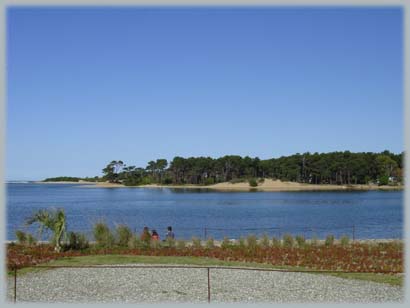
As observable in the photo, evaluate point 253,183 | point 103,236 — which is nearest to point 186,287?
point 103,236

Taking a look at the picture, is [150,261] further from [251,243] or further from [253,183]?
[253,183]

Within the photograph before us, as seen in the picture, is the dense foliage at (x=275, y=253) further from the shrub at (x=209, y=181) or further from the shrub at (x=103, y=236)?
the shrub at (x=209, y=181)

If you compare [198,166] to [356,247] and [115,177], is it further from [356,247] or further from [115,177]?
[356,247]

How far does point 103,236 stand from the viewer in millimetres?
21109

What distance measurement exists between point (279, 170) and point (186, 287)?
150 metres

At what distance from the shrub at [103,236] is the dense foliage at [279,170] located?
414 ft

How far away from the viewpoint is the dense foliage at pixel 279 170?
144 metres

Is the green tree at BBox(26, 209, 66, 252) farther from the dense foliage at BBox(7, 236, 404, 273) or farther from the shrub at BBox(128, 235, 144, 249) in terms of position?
the shrub at BBox(128, 235, 144, 249)

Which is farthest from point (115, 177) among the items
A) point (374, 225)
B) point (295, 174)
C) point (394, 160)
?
point (374, 225)

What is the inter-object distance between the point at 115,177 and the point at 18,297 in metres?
189

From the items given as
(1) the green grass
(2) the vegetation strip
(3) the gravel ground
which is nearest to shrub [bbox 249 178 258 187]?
(2) the vegetation strip

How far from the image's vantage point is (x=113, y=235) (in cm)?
2144

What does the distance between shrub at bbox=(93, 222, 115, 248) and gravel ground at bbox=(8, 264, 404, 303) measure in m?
5.63

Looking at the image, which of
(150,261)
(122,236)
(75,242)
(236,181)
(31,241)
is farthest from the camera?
(236,181)
